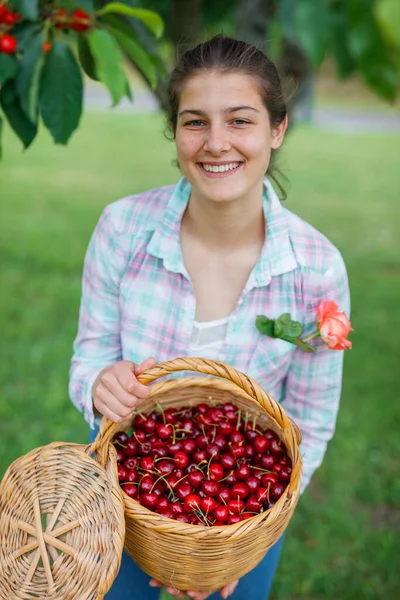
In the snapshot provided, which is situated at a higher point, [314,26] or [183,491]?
[314,26]

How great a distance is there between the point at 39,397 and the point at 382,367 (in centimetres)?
190

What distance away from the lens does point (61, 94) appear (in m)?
1.71

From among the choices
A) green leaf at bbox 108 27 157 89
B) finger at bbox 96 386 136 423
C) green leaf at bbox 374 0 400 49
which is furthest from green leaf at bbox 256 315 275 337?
green leaf at bbox 108 27 157 89

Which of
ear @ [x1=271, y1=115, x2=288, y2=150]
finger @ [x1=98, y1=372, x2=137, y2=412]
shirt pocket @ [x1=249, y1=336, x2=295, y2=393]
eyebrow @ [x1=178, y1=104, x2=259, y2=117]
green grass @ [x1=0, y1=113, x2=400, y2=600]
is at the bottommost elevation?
green grass @ [x1=0, y1=113, x2=400, y2=600]

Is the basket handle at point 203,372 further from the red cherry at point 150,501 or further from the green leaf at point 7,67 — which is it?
the green leaf at point 7,67

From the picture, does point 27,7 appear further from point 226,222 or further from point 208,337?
point 208,337

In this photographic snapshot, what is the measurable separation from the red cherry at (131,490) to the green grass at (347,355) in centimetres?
Result: 113

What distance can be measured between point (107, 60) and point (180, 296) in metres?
0.60

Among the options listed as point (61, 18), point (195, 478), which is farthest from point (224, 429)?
point (61, 18)

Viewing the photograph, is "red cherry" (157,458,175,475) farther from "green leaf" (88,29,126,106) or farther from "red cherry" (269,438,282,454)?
"green leaf" (88,29,126,106)

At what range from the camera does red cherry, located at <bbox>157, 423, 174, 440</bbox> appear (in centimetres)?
149

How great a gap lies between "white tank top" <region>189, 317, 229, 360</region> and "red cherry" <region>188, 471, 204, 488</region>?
31 centimetres

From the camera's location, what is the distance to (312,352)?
161cm

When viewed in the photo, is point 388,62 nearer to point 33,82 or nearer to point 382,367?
point 33,82
